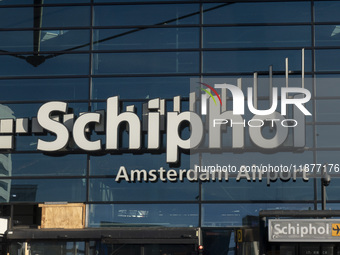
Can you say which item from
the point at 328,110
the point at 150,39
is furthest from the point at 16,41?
the point at 328,110

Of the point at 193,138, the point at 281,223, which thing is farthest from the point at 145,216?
the point at 281,223

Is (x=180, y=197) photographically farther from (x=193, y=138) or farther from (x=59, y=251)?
(x=59, y=251)

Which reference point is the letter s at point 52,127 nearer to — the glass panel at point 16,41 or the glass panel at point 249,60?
the glass panel at point 16,41

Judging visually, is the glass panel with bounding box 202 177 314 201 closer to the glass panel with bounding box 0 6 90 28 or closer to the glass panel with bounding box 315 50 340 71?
the glass panel with bounding box 315 50 340 71

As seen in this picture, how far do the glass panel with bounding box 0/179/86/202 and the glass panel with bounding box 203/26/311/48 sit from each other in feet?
24.5

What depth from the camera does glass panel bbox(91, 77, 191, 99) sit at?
33.2m

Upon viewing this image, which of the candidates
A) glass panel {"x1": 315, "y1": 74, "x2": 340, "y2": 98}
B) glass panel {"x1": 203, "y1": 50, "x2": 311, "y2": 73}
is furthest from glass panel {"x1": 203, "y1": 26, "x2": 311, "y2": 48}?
glass panel {"x1": 315, "y1": 74, "x2": 340, "y2": 98}

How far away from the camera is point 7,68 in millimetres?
33969

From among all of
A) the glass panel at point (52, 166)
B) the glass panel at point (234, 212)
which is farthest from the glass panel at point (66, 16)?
the glass panel at point (234, 212)

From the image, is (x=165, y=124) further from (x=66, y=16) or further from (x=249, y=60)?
(x=66, y=16)

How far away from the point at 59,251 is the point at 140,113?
6.06 meters

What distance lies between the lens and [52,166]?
3291 centimetres

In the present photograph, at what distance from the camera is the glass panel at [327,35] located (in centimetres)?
3319

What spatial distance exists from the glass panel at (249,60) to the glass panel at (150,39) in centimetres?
99
